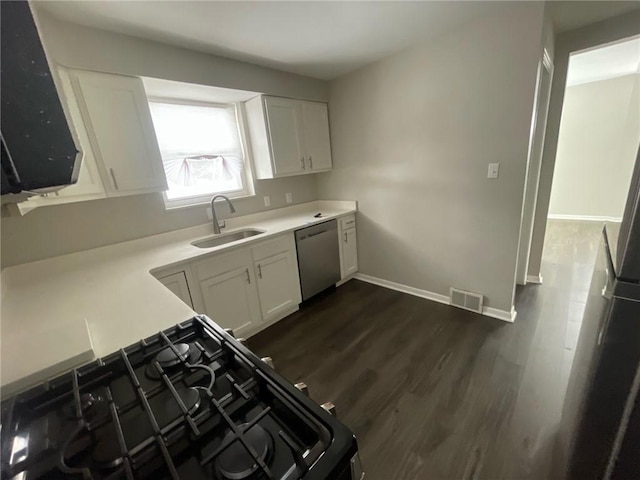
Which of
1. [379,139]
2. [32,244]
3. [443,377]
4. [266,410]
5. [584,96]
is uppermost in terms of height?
[584,96]

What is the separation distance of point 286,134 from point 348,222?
1175 mm

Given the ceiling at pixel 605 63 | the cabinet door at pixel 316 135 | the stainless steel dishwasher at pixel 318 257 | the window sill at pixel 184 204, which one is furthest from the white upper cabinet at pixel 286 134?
the ceiling at pixel 605 63

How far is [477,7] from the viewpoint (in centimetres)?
180

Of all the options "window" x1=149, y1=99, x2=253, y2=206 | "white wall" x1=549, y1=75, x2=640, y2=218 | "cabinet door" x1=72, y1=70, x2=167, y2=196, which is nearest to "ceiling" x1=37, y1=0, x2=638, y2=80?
"cabinet door" x1=72, y1=70, x2=167, y2=196

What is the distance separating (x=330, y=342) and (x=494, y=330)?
134 centimetres

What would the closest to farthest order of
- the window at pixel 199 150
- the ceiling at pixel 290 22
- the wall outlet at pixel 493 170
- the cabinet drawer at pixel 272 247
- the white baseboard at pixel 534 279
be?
the ceiling at pixel 290 22 < the wall outlet at pixel 493 170 < the cabinet drawer at pixel 272 247 < the window at pixel 199 150 < the white baseboard at pixel 534 279

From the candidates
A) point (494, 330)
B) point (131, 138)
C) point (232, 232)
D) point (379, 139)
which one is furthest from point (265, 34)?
point (494, 330)

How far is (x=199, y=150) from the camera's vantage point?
251 cm

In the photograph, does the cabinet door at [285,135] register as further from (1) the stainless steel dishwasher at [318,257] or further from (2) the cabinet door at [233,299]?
(2) the cabinet door at [233,299]

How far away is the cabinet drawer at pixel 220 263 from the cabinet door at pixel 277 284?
15 centimetres

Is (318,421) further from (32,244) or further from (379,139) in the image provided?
(379,139)

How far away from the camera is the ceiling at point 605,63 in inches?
103

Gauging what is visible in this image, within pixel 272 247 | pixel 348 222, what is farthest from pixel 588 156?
pixel 272 247

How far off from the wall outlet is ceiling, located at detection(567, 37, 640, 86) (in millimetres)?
1345
